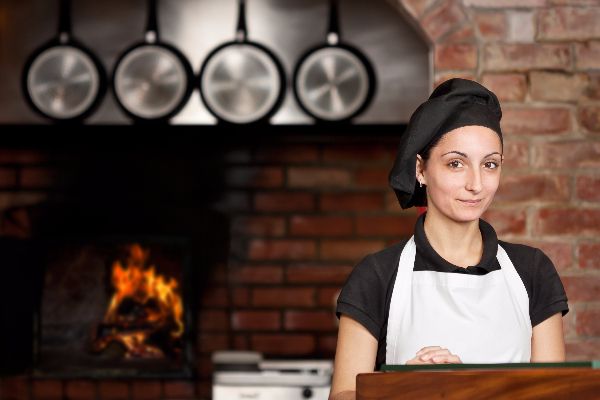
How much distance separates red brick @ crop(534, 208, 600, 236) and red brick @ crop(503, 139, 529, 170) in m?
0.12

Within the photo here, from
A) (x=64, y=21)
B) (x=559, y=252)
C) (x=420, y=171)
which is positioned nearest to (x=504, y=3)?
(x=559, y=252)

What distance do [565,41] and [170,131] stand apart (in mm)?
1875

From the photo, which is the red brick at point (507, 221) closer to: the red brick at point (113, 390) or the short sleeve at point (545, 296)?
the short sleeve at point (545, 296)

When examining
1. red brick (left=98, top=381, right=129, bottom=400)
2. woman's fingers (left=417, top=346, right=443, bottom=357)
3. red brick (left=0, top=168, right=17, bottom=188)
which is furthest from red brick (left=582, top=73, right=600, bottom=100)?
red brick (left=0, top=168, right=17, bottom=188)

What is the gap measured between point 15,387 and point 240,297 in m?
0.94

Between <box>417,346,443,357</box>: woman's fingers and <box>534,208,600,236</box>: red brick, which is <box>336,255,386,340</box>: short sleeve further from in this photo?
<box>534,208,600,236</box>: red brick

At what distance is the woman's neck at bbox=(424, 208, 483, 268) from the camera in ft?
4.87

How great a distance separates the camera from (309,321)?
396cm

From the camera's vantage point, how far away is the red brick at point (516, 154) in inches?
90.7

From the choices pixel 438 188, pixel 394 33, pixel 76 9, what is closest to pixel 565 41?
pixel 438 188

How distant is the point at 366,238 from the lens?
13.0ft

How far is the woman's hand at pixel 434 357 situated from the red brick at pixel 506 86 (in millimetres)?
1084

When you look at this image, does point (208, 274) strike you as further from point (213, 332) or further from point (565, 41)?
point (565, 41)

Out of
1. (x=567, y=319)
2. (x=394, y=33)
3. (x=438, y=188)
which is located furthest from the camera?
(x=394, y=33)
